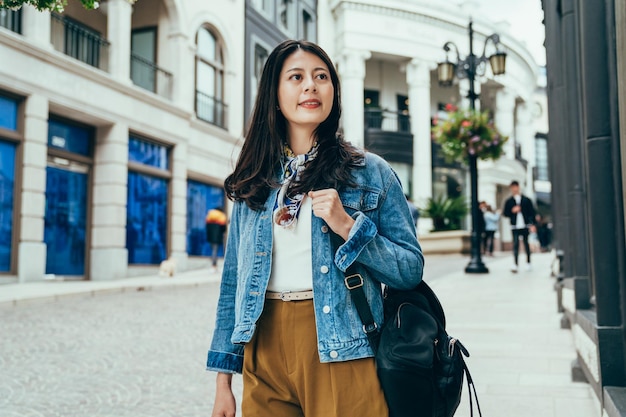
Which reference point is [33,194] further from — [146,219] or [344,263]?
[344,263]

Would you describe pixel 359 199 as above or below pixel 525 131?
below

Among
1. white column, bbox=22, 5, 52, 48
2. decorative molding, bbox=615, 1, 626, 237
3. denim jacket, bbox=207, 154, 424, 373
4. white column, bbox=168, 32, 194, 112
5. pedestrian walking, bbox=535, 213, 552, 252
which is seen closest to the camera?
denim jacket, bbox=207, 154, 424, 373

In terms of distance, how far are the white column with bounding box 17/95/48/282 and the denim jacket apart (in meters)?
12.6

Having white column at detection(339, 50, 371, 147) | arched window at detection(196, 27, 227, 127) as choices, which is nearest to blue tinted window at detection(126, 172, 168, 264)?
arched window at detection(196, 27, 227, 127)

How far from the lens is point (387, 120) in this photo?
33406mm

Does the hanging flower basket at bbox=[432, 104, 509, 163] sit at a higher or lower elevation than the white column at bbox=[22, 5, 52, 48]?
lower

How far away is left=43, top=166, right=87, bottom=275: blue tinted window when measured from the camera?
1502cm

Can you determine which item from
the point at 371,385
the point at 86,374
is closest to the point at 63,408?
the point at 86,374

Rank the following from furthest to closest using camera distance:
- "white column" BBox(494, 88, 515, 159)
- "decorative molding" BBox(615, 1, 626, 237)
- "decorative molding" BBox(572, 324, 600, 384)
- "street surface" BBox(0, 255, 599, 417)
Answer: "white column" BBox(494, 88, 515, 159), "street surface" BBox(0, 255, 599, 417), "decorative molding" BBox(572, 324, 600, 384), "decorative molding" BBox(615, 1, 626, 237)

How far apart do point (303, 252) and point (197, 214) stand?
1959 centimetres

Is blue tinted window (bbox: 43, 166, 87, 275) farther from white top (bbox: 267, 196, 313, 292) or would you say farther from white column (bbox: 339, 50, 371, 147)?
white column (bbox: 339, 50, 371, 147)

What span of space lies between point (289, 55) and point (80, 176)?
597 inches

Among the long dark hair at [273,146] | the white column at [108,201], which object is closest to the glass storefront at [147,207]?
the white column at [108,201]

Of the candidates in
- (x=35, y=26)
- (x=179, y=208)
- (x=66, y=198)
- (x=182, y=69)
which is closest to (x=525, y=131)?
(x=182, y=69)
